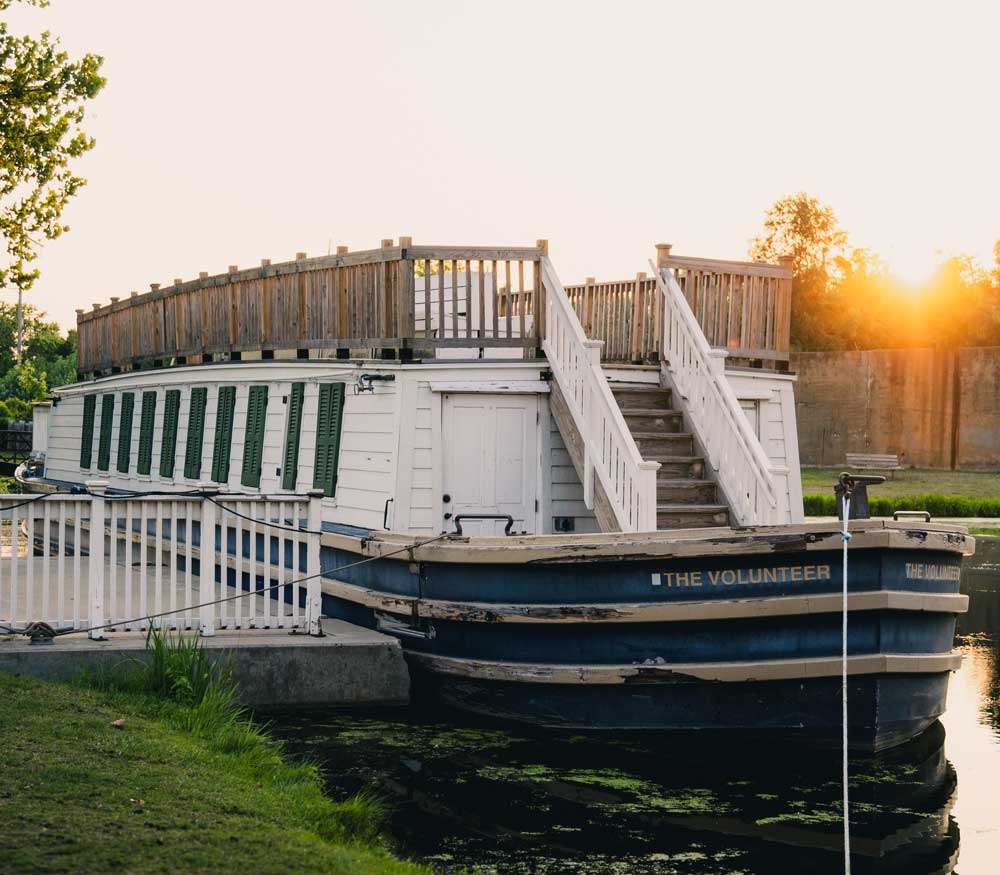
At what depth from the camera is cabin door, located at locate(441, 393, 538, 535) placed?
12.6 meters

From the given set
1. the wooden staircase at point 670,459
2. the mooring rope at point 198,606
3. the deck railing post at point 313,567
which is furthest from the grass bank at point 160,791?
the wooden staircase at point 670,459

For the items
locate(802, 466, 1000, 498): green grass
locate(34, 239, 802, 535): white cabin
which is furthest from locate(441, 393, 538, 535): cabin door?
locate(802, 466, 1000, 498): green grass

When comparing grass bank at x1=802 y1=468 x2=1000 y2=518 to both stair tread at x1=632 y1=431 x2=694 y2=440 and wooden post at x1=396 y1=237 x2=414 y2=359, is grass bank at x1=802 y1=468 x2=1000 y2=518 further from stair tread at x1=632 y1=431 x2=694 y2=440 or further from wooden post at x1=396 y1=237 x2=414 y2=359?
wooden post at x1=396 y1=237 x2=414 y2=359

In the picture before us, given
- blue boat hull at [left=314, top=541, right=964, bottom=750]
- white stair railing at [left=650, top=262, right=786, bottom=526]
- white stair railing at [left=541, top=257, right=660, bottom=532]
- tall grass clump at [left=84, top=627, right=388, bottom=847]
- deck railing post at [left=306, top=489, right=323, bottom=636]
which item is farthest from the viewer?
white stair railing at [left=650, top=262, right=786, bottom=526]

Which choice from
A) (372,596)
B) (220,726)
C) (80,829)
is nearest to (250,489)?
(372,596)

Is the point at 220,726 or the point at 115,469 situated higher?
the point at 115,469

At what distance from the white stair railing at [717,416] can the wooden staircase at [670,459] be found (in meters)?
0.15

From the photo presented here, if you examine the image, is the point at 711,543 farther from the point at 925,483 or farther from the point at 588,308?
the point at 925,483

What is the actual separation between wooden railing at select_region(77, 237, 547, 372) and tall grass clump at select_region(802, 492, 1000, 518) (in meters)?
16.3

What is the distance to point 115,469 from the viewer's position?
65.2 feet

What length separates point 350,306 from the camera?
13.5 metres

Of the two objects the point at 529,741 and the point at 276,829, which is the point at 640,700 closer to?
the point at 529,741

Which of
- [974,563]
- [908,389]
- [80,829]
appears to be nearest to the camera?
[80,829]

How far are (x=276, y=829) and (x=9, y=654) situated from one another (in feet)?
13.9
